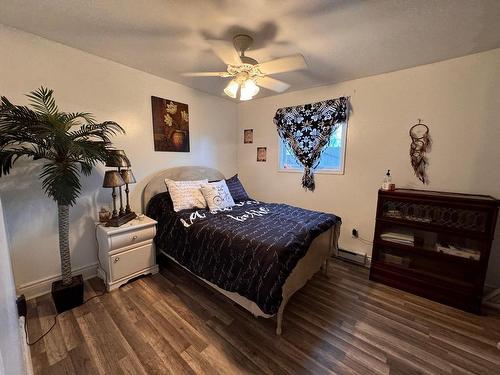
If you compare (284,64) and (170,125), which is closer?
(284,64)

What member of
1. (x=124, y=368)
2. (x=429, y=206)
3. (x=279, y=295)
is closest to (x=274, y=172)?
(x=429, y=206)

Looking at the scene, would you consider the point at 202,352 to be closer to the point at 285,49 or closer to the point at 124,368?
the point at 124,368

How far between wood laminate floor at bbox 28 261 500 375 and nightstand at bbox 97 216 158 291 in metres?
0.15

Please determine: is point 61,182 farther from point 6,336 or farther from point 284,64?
point 284,64

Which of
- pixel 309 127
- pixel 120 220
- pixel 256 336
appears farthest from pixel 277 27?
pixel 256 336

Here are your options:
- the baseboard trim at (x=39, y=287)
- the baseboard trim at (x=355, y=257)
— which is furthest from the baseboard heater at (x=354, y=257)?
the baseboard trim at (x=39, y=287)

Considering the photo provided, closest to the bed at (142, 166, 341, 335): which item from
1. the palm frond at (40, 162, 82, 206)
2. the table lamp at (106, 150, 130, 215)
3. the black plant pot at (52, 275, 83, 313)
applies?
the table lamp at (106, 150, 130, 215)

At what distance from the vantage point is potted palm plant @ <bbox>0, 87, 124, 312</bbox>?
1.52 metres

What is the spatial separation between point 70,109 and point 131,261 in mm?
1632

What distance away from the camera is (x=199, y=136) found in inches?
130

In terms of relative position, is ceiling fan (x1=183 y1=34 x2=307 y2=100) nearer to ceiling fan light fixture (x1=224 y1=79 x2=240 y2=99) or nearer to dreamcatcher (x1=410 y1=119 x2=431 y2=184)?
ceiling fan light fixture (x1=224 y1=79 x2=240 y2=99)

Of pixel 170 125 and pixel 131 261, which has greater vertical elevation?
pixel 170 125

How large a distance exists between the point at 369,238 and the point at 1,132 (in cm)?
368

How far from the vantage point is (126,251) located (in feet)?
7.02
